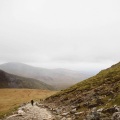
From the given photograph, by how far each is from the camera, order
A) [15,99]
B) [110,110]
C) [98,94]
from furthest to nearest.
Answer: [15,99]
[98,94]
[110,110]

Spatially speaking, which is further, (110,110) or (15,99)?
(15,99)

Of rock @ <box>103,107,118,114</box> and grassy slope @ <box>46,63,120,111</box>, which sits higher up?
grassy slope @ <box>46,63,120,111</box>

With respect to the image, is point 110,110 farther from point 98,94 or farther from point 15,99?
point 15,99

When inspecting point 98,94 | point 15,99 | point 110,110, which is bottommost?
point 110,110

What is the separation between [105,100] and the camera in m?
40.2

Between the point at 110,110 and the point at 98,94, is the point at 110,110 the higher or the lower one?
the lower one

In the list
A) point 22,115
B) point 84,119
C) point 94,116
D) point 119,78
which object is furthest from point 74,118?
point 119,78

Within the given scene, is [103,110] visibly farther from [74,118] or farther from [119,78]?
[119,78]

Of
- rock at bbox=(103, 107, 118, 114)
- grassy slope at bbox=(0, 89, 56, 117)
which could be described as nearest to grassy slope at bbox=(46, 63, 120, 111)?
rock at bbox=(103, 107, 118, 114)

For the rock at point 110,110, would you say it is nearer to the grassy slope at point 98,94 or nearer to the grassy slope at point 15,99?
the grassy slope at point 98,94

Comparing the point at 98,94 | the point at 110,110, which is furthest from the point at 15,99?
the point at 110,110

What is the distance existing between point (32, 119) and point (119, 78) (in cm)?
2457

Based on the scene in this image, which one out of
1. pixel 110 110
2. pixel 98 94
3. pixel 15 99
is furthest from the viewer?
pixel 15 99

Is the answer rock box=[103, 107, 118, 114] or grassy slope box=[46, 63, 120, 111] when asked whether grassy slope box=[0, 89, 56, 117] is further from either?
rock box=[103, 107, 118, 114]
